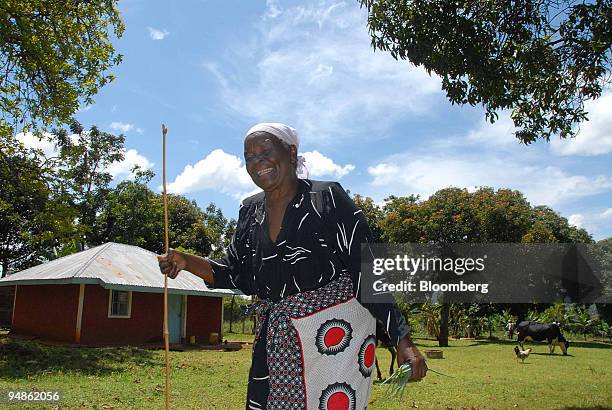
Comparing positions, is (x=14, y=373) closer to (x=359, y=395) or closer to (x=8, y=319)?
(x=359, y=395)

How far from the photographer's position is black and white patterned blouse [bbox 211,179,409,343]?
2.16 meters

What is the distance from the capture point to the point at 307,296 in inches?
85.6

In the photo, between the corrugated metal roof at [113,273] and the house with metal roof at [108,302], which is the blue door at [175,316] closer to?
the house with metal roof at [108,302]

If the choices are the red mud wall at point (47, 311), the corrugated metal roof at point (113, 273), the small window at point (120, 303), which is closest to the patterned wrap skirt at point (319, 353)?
the corrugated metal roof at point (113, 273)

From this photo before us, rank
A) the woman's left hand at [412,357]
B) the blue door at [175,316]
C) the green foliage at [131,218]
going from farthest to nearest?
the green foliage at [131,218], the blue door at [175,316], the woman's left hand at [412,357]

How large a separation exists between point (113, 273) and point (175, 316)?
340 centimetres

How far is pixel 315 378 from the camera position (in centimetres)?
207

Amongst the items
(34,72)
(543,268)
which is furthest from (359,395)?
(543,268)

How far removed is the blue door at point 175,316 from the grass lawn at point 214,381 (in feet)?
12.8

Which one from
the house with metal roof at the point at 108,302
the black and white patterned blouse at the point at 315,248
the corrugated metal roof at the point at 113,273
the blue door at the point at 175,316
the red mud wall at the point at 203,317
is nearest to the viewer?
the black and white patterned blouse at the point at 315,248

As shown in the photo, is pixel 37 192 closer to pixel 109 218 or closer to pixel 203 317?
pixel 203 317

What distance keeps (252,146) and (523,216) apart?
24.0 m

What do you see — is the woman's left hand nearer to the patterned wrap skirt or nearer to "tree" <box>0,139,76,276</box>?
the patterned wrap skirt

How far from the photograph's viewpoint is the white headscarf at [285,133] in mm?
2381
